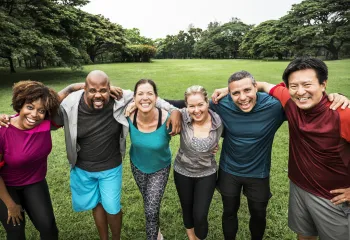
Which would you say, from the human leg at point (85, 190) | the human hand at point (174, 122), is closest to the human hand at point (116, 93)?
the human hand at point (174, 122)

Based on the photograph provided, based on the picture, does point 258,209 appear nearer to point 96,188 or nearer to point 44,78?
point 96,188

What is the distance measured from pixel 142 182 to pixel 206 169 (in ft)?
2.54

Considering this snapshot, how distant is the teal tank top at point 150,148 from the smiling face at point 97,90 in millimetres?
383

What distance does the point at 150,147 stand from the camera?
2852 millimetres

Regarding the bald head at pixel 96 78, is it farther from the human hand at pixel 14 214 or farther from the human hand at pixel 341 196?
the human hand at pixel 341 196

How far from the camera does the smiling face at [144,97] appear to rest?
2799 mm

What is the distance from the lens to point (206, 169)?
9.51ft

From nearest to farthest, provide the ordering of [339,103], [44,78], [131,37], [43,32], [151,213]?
1. [339,103]
2. [151,213]
3. [43,32]
4. [44,78]
5. [131,37]

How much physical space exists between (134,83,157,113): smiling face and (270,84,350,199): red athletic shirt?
1422mm

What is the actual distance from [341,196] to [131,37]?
171ft

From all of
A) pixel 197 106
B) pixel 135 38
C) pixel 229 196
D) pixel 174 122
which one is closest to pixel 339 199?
pixel 229 196

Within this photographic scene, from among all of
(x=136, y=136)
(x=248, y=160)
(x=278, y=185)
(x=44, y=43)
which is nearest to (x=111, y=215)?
(x=136, y=136)

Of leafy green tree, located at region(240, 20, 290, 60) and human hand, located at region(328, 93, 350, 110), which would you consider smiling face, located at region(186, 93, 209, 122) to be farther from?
leafy green tree, located at region(240, 20, 290, 60)

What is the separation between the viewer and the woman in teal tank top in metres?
2.83
